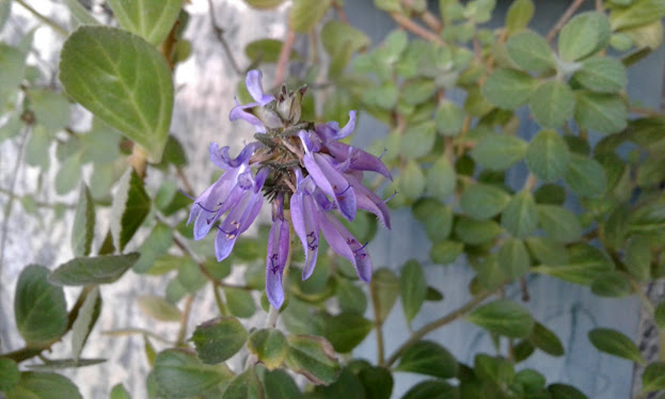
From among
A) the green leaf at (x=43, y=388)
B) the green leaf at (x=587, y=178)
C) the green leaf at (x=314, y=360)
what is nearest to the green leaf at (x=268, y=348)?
the green leaf at (x=314, y=360)

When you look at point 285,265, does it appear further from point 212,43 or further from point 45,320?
point 212,43

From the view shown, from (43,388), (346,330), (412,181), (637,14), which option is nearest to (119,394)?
(43,388)

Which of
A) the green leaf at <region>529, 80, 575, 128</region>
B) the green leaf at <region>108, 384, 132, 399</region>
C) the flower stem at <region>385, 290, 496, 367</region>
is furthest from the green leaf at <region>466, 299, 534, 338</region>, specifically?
the green leaf at <region>108, 384, 132, 399</region>

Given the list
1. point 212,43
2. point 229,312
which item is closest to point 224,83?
point 212,43

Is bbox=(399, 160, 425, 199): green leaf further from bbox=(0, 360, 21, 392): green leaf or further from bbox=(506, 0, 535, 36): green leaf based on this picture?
bbox=(0, 360, 21, 392): green leaf

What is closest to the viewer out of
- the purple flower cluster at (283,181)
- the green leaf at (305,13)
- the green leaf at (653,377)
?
the purple flower cluster at (283,181)

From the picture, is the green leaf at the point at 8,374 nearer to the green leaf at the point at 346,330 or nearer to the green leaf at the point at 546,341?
the green leaf at the point at 346,330

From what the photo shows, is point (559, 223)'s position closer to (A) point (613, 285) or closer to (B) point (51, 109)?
(A) point (613, 285)
